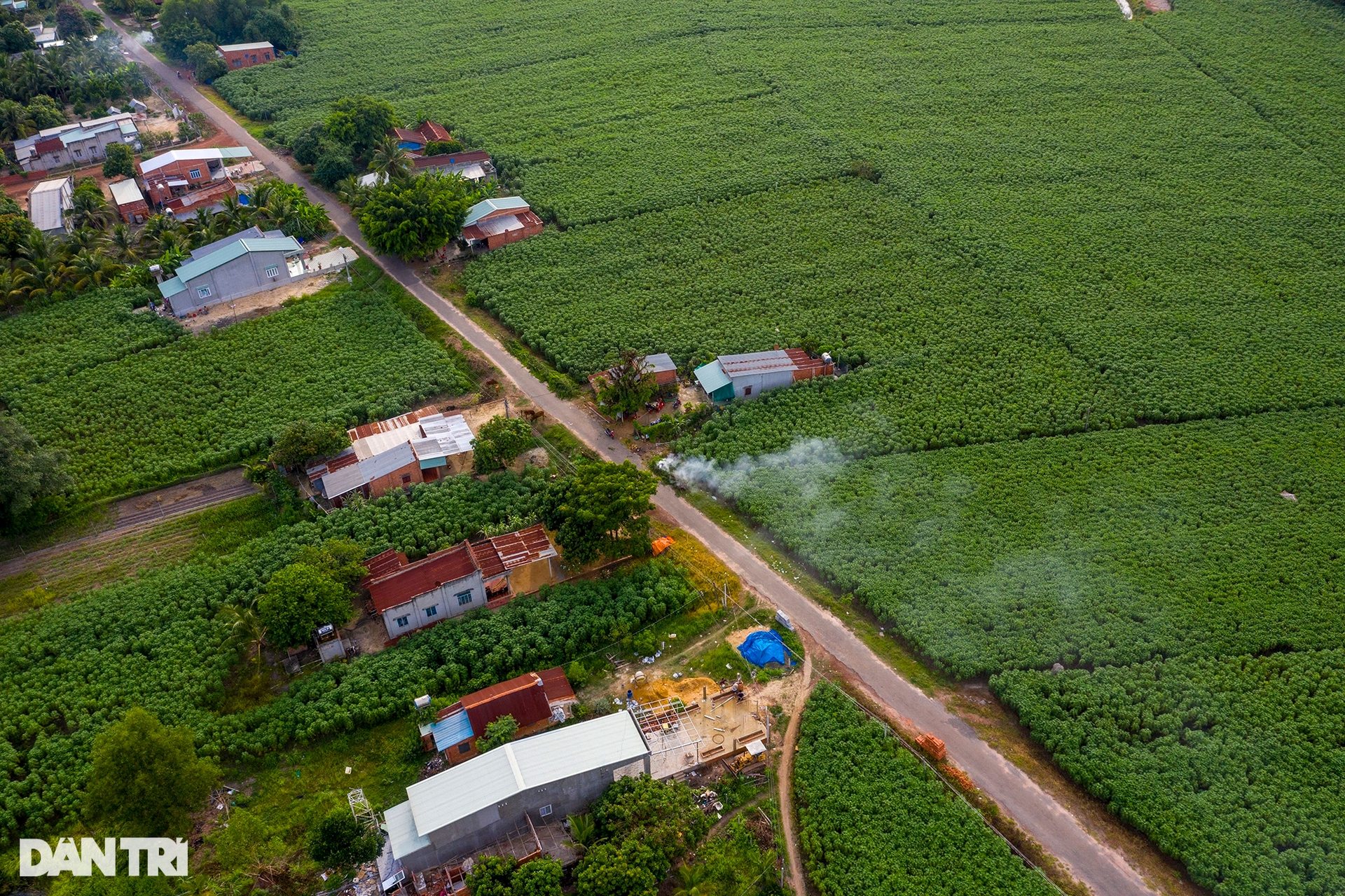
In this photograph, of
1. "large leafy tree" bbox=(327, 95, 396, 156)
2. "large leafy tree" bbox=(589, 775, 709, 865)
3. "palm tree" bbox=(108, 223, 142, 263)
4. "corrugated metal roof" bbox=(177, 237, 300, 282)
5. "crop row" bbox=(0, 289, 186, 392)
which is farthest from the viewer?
"large leafy tree" bbox=(327, 95, 396, 156)

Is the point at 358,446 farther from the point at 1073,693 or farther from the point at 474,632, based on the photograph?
the point at 1073,693

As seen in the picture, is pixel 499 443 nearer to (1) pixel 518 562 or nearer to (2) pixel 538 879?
(1) pixel 518 562

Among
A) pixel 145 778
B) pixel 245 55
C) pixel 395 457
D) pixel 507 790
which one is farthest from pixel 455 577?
pixel 245 55

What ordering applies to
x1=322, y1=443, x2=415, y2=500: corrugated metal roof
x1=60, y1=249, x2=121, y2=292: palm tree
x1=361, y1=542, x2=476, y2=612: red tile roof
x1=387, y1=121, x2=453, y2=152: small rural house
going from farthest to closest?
x1=387, y1=121, x2=453, y2=152: small rural house → x1=60, y1=249, x2=121, y2=292: palm tree → x1=322, y1=443, x2=415, y2=500: corrugated metal roof → x1=361, y1=542, x2=476, y2=612: red tile roof

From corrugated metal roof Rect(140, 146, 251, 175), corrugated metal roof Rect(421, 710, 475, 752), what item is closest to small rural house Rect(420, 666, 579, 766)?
corrugated metal roof Rect(421, 710, 475, 752)

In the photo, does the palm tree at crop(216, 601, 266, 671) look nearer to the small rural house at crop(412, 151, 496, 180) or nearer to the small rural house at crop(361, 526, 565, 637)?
the small rural house at crop(361, 526, 565, 637)

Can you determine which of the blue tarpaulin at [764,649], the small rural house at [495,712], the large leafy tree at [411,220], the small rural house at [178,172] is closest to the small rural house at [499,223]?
the large leafy tree at [411,220]

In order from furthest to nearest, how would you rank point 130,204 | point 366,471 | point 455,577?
point 130,204
point 366,471
point 455,577
